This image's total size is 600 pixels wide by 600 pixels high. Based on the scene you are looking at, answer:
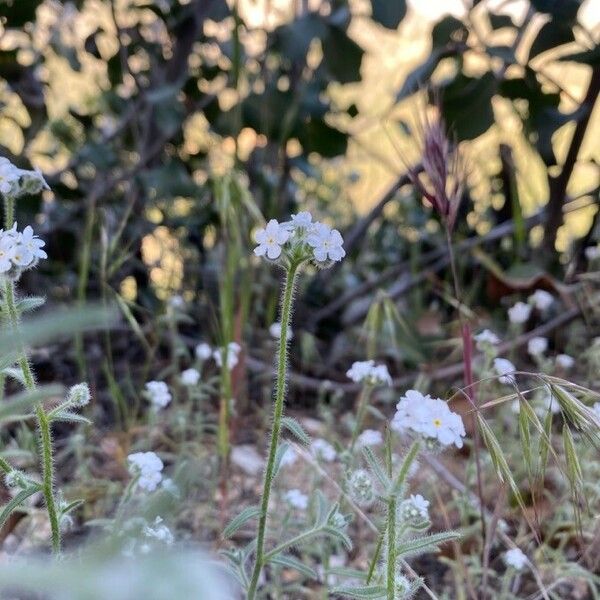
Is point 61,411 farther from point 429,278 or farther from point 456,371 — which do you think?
point 429,278

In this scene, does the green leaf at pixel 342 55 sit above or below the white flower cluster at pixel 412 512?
above

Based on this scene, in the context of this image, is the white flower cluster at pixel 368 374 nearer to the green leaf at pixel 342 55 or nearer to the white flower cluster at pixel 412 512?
the white flower cluster at pixel 412 512

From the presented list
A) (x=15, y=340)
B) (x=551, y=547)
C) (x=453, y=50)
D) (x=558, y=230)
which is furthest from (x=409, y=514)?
(x=558, y=230)

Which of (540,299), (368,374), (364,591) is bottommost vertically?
(364,591)

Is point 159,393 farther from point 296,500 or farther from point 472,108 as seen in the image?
point 472,108

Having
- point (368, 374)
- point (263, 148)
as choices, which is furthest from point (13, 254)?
point (263, 148)

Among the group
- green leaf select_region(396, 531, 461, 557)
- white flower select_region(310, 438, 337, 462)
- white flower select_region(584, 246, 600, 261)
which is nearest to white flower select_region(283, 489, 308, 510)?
white flower select_region(310, 438, 337, 462)

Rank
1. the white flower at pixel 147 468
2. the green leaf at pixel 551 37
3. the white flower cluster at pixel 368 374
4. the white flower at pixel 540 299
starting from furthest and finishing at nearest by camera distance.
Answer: the white flower at pixel 540 299 < the green leaf at pixel 551 37 < the white flower cluster at pixel 368 374 < the white flower at pixel 147 468

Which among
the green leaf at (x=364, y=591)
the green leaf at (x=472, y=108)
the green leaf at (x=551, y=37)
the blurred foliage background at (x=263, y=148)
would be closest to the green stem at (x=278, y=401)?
the green leaf at (x=364, y=591)
